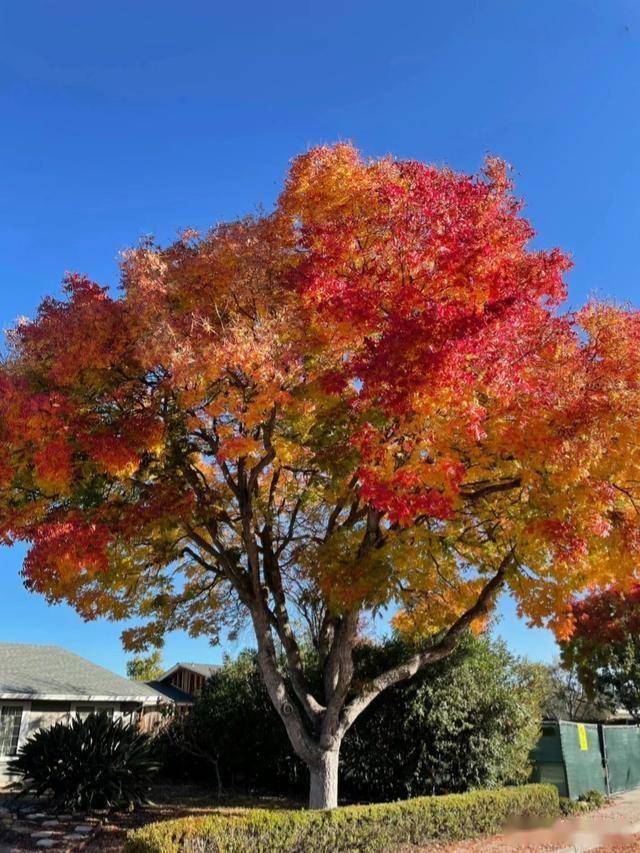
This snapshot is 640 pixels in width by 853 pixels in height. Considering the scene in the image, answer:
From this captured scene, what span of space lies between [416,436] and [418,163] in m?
5.11

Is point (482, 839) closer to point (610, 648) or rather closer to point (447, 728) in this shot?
point (447, 728)

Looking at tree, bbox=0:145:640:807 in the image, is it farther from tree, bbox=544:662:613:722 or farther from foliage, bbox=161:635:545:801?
tree, bbox=544:662:613:722

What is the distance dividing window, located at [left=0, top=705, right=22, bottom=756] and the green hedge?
13082mm

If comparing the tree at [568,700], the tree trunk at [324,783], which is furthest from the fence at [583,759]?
the tree at [568,700]

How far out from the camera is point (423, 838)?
10859 millimetres

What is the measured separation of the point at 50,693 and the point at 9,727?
1.49 meters

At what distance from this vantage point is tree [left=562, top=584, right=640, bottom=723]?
33219 mm

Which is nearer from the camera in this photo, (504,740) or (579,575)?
(579,575)

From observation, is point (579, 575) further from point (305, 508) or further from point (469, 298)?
point (305, 508)

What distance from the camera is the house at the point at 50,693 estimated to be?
20.0 metres

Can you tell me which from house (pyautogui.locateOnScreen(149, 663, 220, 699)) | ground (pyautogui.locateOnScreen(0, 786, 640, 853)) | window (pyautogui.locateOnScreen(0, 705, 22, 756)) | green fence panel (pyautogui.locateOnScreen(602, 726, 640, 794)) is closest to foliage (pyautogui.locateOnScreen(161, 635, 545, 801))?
ground (pyautogui.locateOnScreen(0, 786, 640, 853))

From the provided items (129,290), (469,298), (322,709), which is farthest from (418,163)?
(322,709)

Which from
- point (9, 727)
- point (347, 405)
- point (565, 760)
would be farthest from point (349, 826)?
point (9, 727)

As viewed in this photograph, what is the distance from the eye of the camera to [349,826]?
32.0 feet
